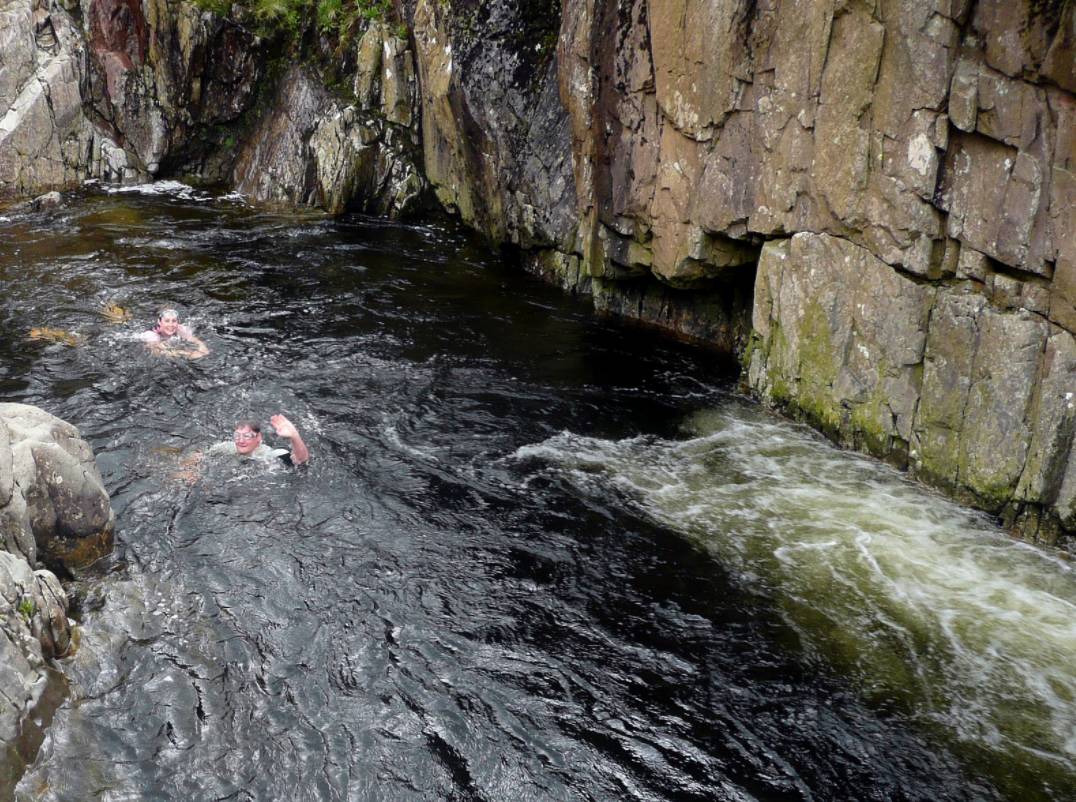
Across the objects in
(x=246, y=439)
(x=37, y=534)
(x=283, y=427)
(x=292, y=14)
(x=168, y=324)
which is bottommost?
(x=37, y=534)

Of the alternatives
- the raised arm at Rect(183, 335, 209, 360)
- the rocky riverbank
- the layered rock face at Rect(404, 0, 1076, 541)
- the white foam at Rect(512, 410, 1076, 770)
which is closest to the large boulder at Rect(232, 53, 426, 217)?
the rocky riverbank

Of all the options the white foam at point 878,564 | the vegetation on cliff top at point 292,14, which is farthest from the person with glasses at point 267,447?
the vegetation on cliff top at point 292,14

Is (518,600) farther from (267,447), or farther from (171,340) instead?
(171,340)

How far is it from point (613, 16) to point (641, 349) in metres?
5.12

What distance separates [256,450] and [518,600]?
4130mm

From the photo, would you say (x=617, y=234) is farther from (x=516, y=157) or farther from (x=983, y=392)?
(x=983, y=392)

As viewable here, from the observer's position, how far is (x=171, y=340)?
44.1 feet

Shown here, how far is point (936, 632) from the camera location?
773 cm

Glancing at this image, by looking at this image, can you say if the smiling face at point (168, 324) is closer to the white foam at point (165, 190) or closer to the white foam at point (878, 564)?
the white foam at point (878, 564)

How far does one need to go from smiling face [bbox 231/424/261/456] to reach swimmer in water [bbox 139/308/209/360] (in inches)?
134

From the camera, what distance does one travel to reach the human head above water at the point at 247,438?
33.7ft

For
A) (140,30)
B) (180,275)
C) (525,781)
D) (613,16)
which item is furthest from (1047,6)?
(140,30)

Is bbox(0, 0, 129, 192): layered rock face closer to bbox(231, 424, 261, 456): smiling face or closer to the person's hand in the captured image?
bbox(231, 424, 261, 456): smiling face

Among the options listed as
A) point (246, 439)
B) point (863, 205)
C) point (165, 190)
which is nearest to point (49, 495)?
point (246, 439)
